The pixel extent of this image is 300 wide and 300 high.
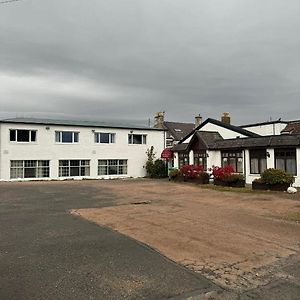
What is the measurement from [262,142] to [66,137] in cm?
1859

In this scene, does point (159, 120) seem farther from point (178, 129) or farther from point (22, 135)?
point (22, 135)

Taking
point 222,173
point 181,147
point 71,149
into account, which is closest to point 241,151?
point 222,173

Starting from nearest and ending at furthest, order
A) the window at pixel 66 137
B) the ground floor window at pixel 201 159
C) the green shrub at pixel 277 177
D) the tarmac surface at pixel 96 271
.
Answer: the tarmac surface at pixel 96 271 < the green shrub at pixel 277 177 < the ground floor window at pixel 201 159 < the window at pixel 66 137

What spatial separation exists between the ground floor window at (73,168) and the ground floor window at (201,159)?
11.1 meters

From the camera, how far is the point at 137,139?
37.0 metres

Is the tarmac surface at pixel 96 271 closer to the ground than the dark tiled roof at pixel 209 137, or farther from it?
closer to the ground

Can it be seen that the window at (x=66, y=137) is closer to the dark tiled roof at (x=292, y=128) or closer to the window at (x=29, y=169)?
the window at (x=29, y=169)

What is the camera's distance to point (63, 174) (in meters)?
32.0

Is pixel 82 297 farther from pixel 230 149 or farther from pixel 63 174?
pixel 63 174

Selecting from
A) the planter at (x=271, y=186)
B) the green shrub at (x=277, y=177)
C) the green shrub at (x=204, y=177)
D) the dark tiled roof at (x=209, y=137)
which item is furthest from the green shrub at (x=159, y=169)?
the green shrub at (x=277, y=177)

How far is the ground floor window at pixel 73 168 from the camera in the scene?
32.0m

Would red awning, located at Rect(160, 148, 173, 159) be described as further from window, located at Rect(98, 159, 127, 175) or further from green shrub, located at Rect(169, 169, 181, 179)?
green shrub, located at Rect(169, 169, 181, 179)

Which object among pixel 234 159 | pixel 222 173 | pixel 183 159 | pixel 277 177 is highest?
pixel 183 159

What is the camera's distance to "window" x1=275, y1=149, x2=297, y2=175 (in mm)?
22850
